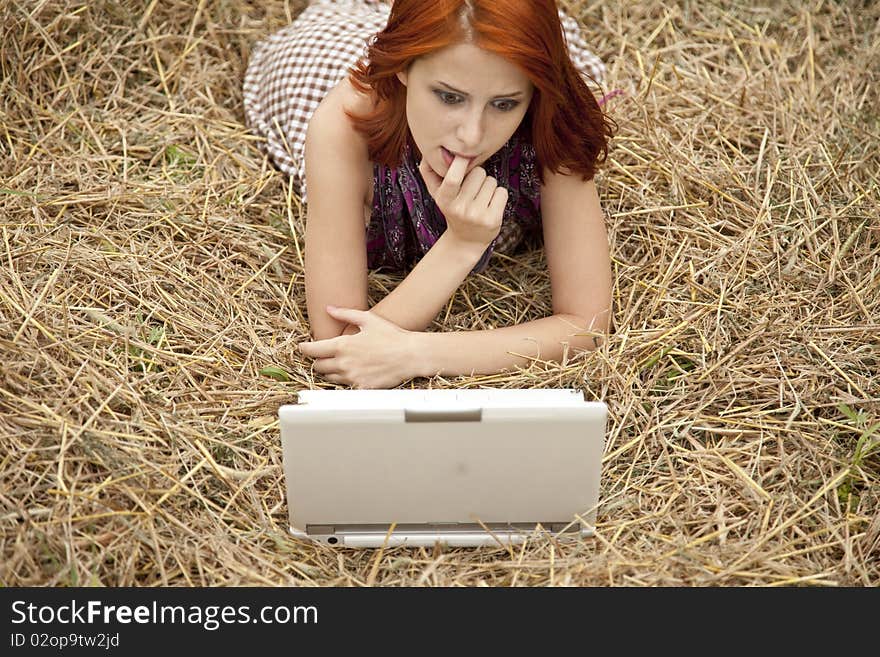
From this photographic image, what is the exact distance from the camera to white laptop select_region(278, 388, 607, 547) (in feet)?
4.51

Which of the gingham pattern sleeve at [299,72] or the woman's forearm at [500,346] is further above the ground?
the gingham pattern sleeve at [299,72]

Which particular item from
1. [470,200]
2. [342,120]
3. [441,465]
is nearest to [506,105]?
[470,200]

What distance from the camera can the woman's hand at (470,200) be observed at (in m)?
1.73

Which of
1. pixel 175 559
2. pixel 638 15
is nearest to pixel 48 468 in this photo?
pixel 175 559

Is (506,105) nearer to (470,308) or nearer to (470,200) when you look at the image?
(470,200)

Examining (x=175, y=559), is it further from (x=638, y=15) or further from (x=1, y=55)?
(x=638, y=15)

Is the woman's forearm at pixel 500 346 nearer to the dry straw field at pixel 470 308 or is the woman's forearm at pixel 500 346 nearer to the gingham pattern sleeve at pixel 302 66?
the dry straw field at pixel 470 308

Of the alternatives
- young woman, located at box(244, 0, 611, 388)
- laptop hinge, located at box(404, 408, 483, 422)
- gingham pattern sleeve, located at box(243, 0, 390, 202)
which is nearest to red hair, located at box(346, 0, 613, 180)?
young woman, located at box(244, 0, 611, 388)

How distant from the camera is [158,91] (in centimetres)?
250

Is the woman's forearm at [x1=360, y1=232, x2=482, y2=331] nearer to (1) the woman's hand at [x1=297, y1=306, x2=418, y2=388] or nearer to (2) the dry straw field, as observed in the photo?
(1) the woman's hand at [x1=297, y1=306, x2=418, y2=388]

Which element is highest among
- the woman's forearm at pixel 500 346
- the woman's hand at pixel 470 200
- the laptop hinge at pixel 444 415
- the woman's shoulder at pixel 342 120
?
the woman's shoulder at pixel 342 120

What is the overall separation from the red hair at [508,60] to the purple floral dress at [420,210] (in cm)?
7

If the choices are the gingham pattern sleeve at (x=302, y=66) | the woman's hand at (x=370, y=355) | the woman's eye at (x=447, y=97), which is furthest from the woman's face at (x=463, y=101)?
the gingham pattern sleeve at (x=302, y=66)

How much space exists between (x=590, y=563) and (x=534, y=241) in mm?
965
